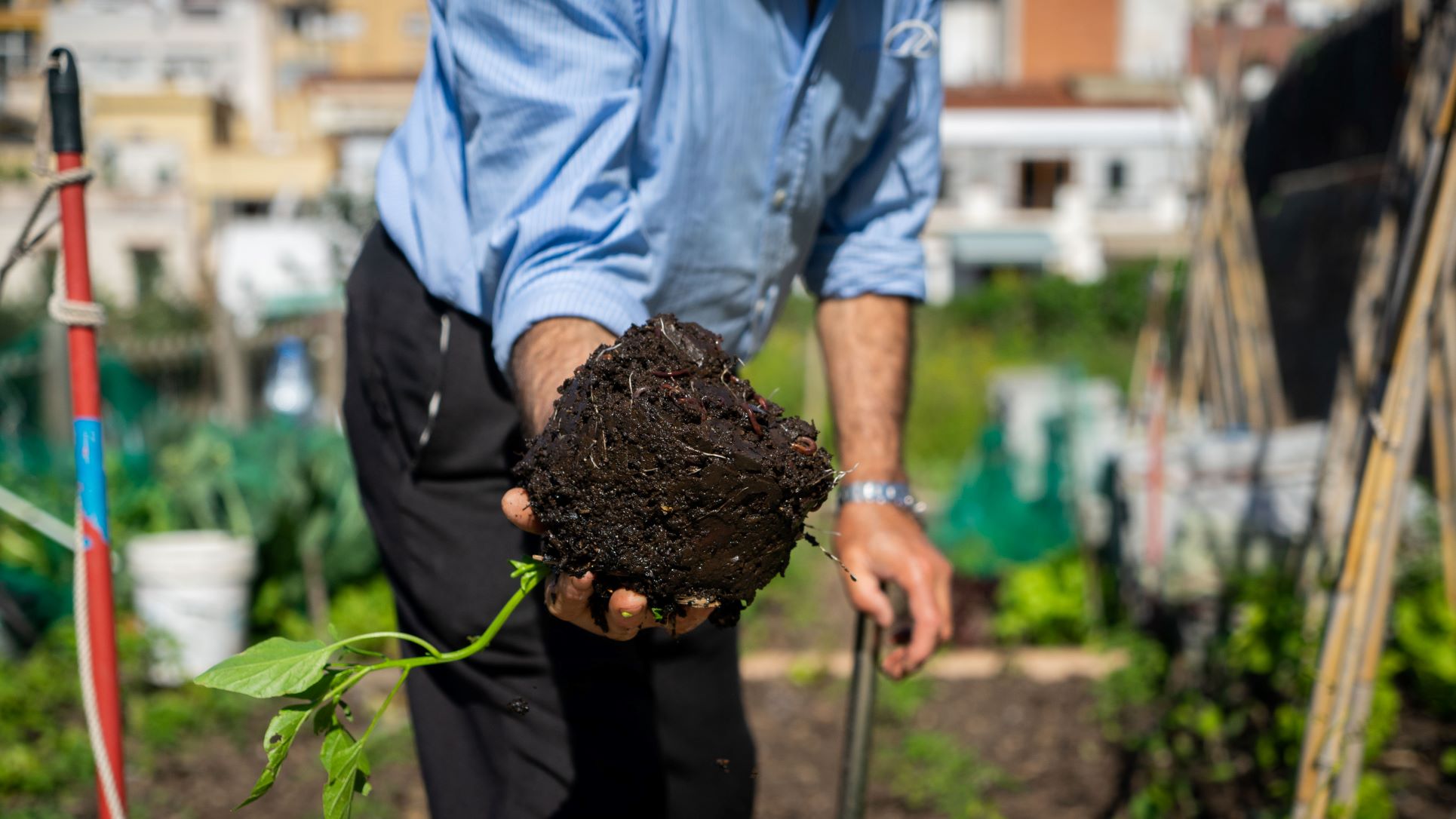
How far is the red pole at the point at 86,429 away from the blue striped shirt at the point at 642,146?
410 millimetres

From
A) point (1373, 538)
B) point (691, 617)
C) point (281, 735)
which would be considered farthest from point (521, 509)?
point (1373, 538)

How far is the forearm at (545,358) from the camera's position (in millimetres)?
1231

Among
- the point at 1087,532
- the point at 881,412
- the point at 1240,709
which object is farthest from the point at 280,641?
the point at 1087,532

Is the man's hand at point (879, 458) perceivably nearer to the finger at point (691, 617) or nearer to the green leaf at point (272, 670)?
the finger at point (691, 617)

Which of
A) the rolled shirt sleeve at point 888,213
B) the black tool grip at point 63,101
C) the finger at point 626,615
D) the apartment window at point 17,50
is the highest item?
the apartment window at point 17,50

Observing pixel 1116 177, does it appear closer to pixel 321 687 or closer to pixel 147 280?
pixel 147 280

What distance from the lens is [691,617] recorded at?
3.62 ft

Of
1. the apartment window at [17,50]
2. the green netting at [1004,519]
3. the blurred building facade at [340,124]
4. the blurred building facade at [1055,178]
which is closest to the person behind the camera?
the green netting at [1004,519]

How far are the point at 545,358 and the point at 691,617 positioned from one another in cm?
35

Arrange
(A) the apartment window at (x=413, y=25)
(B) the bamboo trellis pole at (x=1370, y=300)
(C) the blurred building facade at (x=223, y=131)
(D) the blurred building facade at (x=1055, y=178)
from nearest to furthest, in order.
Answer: (B) the bamboo trellis pole at (x=1370, y=300) → (C) the blurred building facade at (x=223, y=131) → (D) the blurred building facade at (x=1055, y=178) → (A) the apartment window at (x=413, y=25)

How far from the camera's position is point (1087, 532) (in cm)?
514

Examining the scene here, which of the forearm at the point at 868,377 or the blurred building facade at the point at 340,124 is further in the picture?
the blurred building facade at the point at 340,124

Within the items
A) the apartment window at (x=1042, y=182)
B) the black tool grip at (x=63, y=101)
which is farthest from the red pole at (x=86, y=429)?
the apartment window at (x=1042, y=182)

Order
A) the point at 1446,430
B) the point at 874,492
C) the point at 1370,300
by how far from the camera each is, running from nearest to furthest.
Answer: the point at 874,492, the point at 1446,430, the point at 1370,300
